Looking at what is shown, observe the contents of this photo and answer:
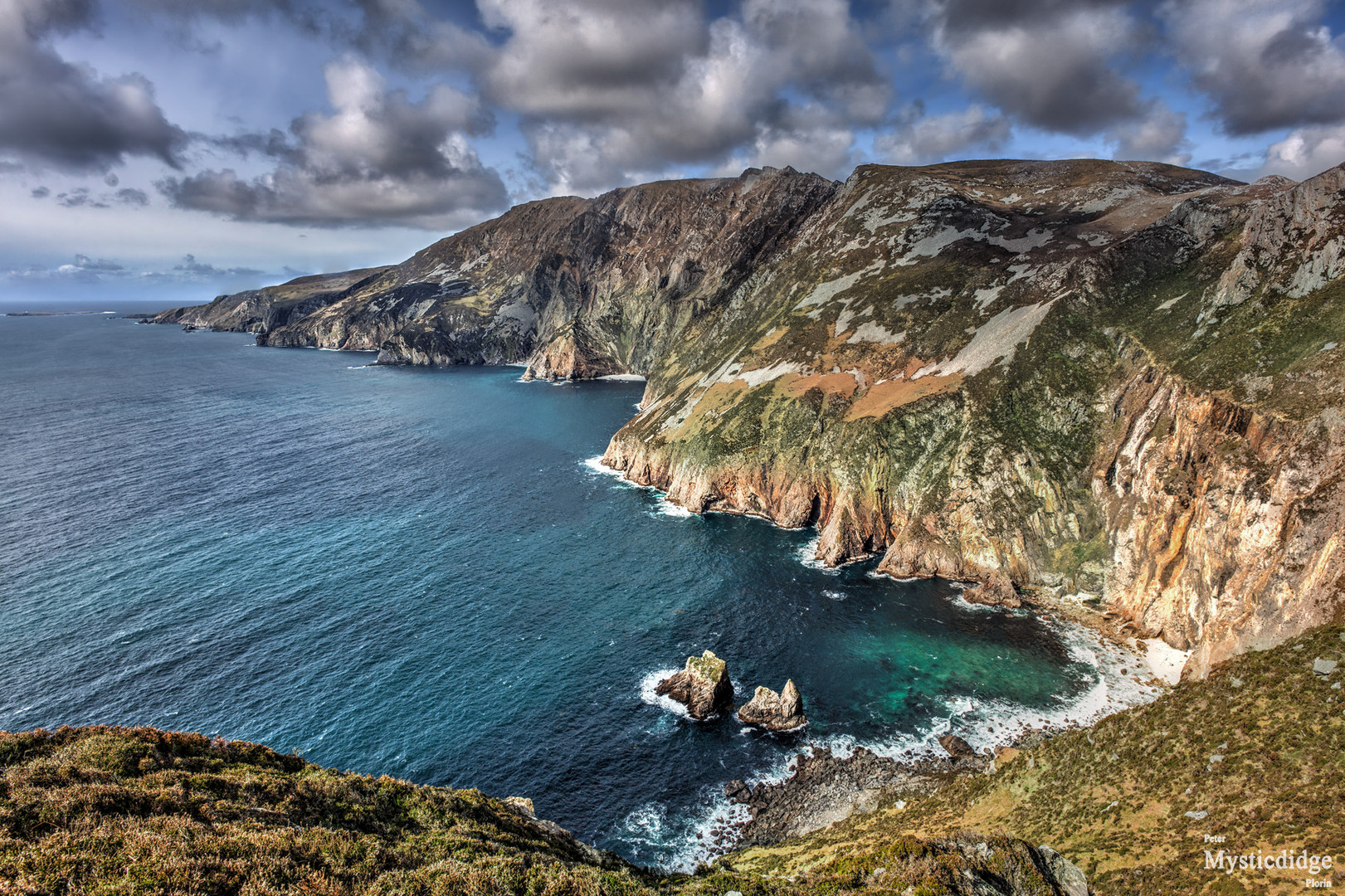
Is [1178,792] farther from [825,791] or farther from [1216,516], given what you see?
[1216,516]

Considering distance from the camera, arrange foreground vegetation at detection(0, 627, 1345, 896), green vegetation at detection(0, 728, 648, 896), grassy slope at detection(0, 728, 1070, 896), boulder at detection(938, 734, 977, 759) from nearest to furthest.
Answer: green vegetation at detection(0, 728, 648, 896) < grassy slope at detection(0, 728, 1070, 896) < foreground vegetation at detection(0, 627, 1345, 896) < boulder at detection(938, 734, 977, 759)

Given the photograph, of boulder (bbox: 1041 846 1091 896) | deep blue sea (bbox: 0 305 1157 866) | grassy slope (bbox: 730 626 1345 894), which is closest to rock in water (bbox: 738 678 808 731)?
deep blue sea (bbox: 0 305 1157 866)

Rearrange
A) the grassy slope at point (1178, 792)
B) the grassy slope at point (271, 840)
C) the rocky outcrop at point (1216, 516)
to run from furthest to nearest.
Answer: the rocky outcrop at point (1216, 516) < the grassy slope at point (1178, 792) < the grassy slope at point (271, 840)

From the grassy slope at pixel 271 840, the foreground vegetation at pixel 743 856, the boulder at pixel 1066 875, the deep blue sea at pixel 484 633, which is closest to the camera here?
the grassy slope at pixel 271 840

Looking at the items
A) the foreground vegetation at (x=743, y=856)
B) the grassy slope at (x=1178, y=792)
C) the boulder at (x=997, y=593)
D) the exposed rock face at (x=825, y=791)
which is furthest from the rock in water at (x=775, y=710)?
the boulder at (x=997, y=593)

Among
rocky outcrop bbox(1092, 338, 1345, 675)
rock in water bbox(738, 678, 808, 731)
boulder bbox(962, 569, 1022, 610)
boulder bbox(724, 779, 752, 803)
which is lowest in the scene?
boulder bbox(724, 779, 752, 803)

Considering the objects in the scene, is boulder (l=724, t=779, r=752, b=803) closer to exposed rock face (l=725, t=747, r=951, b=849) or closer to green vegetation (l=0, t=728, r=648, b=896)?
exposed rock face (l=725, t=747, r=951, b=849)

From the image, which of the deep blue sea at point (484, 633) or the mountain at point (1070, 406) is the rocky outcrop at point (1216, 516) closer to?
the mountain at point (1070, 406)
